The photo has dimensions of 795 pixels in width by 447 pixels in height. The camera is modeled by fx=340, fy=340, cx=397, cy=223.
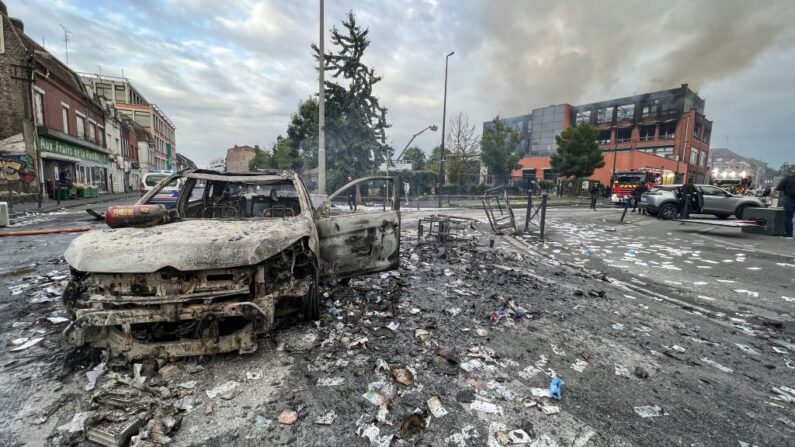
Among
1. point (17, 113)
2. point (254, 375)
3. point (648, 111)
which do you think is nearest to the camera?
point (254, 375)

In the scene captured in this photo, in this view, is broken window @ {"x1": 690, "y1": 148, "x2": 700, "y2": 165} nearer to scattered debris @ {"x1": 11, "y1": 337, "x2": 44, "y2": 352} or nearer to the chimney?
scattered debris @ {"x1": 11, "y1": 337, "x2": 44, "y2": 352}

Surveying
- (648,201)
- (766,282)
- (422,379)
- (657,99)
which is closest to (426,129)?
(648,201)

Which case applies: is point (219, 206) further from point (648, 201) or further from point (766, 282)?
point (648, 201)

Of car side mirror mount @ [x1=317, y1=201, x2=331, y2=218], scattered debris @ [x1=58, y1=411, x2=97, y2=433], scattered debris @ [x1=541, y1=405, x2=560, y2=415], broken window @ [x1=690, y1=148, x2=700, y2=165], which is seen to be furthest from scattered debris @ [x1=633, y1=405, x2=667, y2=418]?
broken window @ [x1=690, y1=148, x2=700, y2=165]

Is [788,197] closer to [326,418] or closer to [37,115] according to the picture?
[326,418]

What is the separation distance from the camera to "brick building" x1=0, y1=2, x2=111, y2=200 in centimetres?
1666

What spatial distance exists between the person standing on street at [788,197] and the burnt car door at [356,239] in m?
11.3

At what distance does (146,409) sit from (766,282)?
324 inches

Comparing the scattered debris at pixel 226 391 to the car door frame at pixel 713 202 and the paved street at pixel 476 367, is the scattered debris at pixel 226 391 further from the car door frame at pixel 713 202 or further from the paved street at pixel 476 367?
the car door frame at pixel 713 202

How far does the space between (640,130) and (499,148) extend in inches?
1071

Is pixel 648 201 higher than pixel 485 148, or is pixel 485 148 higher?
pixel 485 148

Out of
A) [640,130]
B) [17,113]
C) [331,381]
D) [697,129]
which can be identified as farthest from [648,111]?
[17,113]

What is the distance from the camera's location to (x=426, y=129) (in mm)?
22891

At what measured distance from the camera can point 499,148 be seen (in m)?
33.9
